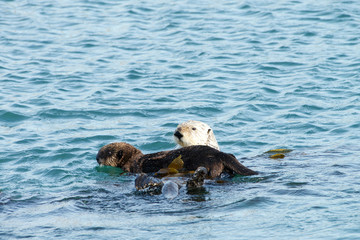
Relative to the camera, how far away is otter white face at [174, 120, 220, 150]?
6.97 metres

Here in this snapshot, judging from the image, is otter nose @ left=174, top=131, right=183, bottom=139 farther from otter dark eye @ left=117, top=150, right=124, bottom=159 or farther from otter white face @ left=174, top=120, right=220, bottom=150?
otter dark eye @ left=117, top=150, right=124, bottom=159

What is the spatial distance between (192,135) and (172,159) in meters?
0.77

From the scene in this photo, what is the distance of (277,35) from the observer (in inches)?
561

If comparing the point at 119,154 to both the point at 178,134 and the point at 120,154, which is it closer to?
the point at 120,154

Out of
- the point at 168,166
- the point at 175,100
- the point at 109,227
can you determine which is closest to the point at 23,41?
the point at 175,100

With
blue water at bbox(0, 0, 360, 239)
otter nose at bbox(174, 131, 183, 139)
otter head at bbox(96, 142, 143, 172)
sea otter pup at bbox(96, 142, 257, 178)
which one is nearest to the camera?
blue water at bbox(0, 0, 360, 239)

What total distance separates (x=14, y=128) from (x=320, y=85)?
5.72 m

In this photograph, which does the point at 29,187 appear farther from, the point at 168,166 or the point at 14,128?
the point at 14,128

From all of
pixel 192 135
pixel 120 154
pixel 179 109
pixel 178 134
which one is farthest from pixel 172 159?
pixel 179 109

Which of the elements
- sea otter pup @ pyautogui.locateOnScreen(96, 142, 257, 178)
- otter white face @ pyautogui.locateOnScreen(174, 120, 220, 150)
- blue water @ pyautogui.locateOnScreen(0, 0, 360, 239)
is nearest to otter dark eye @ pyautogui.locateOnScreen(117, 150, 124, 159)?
sea otter pup @ pyautogui.locateOnScreen(96, 142, 257, 178)

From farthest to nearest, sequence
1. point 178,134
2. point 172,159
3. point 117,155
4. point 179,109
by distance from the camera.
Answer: point 179,109 → point 117,155 → point 178,134 → point 172,159

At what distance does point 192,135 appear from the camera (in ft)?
23.0

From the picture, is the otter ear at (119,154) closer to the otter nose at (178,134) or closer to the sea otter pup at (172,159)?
the sea otter pup at (172,159)

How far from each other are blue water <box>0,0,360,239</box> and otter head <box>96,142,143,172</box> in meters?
0.11
